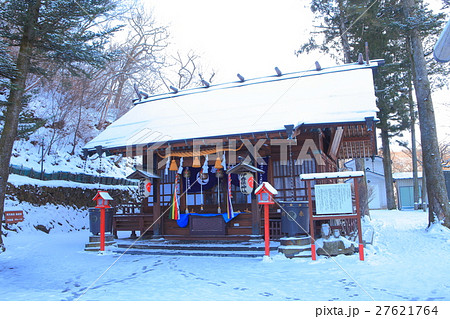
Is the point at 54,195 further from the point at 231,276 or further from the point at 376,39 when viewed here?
the point at 376,39

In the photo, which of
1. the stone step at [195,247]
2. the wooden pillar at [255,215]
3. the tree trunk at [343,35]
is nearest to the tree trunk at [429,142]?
the tree trunk at [343,35]

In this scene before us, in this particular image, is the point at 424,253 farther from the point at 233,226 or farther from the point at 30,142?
the point at 30,142

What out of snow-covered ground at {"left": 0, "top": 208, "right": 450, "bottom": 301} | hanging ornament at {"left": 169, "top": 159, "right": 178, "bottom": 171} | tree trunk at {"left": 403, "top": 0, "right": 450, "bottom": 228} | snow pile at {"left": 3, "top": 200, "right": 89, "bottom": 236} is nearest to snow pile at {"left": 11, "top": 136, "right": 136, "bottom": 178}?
snow pile at {"left": 3, "top": 200, "right": 89, "bottom": 236}

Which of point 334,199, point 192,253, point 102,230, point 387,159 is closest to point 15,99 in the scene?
point 102,230

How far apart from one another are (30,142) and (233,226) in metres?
13.5

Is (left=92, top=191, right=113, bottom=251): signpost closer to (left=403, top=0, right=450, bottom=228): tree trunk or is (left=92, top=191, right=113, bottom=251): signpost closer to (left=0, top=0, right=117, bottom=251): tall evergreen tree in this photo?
(left=0, top=0, right=117, bottom=251): tall evergreen tree

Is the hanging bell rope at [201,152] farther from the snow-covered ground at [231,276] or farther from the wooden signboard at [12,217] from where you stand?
the wooden signboard at [12,217]

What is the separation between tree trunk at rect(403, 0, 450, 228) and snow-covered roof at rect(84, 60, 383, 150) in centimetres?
145

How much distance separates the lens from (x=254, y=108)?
34.3 feet

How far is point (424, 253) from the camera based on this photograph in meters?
7.65

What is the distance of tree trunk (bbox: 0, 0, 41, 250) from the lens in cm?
814

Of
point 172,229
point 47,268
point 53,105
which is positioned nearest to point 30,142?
point 53,105

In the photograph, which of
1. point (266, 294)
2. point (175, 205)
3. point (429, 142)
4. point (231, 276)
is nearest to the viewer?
point (266, 294)

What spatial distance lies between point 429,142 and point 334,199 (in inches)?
239
